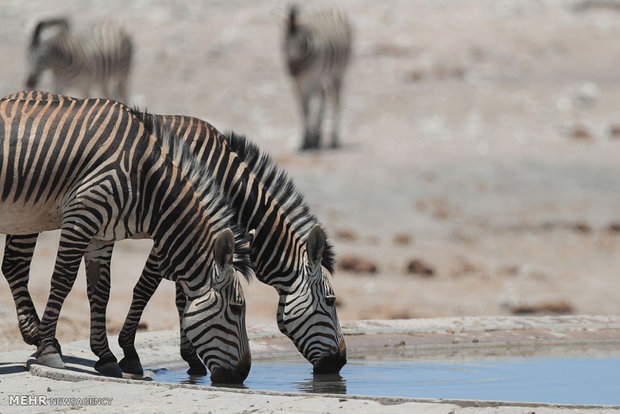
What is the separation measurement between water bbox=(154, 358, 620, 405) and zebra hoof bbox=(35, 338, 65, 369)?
2.42 ft

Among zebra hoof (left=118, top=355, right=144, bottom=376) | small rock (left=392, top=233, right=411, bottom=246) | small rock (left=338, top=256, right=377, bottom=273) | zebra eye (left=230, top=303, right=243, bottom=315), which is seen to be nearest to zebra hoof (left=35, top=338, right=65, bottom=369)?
zebra hoof (left=118, top=355, right=144, bottom=376)

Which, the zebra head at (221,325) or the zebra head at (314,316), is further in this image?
the zebra head at (314,316)

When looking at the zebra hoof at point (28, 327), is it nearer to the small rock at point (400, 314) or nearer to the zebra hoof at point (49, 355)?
the zebra hoof at point (49, 355)

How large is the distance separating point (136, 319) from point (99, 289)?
15.2 inches

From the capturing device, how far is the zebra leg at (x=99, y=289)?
8.69 metres

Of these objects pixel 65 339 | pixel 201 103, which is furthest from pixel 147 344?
pixel 201 103

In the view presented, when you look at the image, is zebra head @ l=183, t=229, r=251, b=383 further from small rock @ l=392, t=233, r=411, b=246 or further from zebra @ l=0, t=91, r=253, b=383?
small rock @ l=392, t=233, r=411, b=246

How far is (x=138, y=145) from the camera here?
8.20m

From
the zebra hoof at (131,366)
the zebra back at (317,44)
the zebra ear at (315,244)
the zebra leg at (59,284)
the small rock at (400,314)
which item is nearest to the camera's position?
the zebra leg at (59,284)

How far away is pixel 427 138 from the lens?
94.0 ft

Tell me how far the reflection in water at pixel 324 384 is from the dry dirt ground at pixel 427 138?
3659 mm

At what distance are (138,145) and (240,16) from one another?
33.6 m

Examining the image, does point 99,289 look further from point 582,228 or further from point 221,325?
point 582,228

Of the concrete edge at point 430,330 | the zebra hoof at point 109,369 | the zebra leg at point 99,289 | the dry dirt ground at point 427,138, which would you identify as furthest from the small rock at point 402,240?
the zebra hoof at point 109,369
